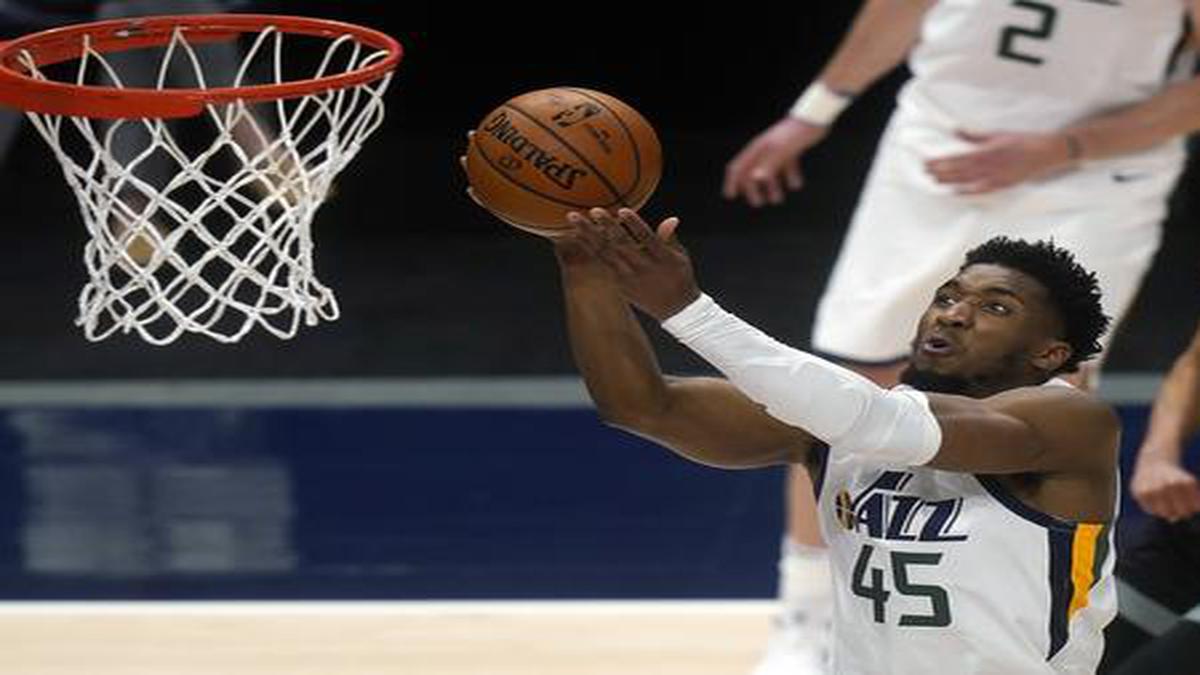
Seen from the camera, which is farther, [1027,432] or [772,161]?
[772,161]

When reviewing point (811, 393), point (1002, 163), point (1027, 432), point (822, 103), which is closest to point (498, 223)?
point (822, 103)

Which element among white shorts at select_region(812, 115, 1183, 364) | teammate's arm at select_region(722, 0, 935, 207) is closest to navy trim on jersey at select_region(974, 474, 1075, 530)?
white shorts at select_region(812, 115, 1183, 364)

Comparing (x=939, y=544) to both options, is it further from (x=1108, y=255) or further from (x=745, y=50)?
(x=745, y=50)

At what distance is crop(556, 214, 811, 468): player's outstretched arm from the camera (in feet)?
9.20

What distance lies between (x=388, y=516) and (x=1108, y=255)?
172cm

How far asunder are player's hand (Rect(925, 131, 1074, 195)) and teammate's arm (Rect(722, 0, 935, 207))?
0.39 metres

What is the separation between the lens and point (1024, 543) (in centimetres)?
278

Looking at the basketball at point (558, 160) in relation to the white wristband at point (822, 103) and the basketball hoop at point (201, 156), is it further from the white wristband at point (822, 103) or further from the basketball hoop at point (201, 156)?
the white wristband at point (822, 103)

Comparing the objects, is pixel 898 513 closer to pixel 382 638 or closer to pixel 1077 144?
pixel 1077 144

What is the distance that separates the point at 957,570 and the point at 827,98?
6.26ft

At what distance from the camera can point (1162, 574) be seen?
357cm

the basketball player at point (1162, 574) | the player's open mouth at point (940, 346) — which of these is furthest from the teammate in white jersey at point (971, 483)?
the basketball player at point (1162, 574)

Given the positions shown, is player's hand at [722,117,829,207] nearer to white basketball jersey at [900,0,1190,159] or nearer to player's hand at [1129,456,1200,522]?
white basketball jersey at [900,0,1190,159]

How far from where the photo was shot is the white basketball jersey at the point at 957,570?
278 cm
